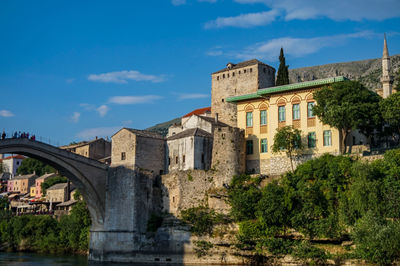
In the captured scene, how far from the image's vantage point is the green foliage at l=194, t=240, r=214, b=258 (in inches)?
1613

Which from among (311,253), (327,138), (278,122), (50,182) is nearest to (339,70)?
(50,182)

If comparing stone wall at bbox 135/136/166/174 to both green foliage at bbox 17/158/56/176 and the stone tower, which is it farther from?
green foliage at bbox 17/158/56/176

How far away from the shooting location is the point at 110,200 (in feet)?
Answer: 150

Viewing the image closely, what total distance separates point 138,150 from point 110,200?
534 cm

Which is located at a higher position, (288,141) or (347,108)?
(347,108)

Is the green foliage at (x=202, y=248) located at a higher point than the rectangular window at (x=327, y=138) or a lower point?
lower

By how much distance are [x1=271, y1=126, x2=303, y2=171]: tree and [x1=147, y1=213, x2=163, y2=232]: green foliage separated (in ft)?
39.9

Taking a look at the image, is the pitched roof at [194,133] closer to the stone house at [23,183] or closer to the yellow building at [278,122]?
the yellow building at [278,122]

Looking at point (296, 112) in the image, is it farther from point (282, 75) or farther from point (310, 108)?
point (282, 75)

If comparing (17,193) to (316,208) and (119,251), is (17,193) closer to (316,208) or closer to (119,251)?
(119,251)

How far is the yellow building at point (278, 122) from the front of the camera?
43219mm

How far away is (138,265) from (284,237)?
1245 cm

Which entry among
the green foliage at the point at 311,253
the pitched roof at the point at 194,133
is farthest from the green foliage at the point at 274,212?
the pitched roof at the point at 194,133

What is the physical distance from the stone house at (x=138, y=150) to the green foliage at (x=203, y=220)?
685cm
